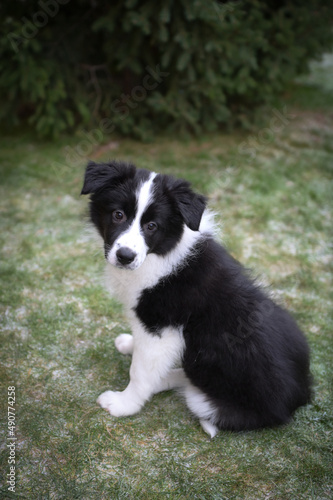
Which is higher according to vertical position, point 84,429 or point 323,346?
point 323,346

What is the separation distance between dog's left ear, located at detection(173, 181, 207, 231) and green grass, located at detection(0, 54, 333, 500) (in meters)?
0.70

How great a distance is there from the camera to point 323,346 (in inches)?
138

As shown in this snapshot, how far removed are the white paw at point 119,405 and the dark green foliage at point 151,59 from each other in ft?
12.2

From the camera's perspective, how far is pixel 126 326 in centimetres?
361

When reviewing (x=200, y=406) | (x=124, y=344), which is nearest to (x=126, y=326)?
(x=124, y=344)

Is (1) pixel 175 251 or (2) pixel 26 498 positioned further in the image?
(1) pixel 175 251

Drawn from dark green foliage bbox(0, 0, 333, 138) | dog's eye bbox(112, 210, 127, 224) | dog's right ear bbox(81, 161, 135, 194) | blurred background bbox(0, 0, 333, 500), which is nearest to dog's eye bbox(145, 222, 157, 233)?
dog's eye bbox(112, 210, 127, 224)

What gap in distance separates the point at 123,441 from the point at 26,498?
2.06 feet

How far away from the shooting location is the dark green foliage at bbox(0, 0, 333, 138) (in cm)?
500

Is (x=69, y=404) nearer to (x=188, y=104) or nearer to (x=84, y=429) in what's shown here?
(x=84, y=429)

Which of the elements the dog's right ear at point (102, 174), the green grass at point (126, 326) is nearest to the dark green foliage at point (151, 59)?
the green grass at point (126, 326)

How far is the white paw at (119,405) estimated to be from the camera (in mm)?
2838

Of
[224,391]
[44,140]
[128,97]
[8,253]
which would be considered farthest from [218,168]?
[224,391]

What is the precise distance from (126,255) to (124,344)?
1.15 m
